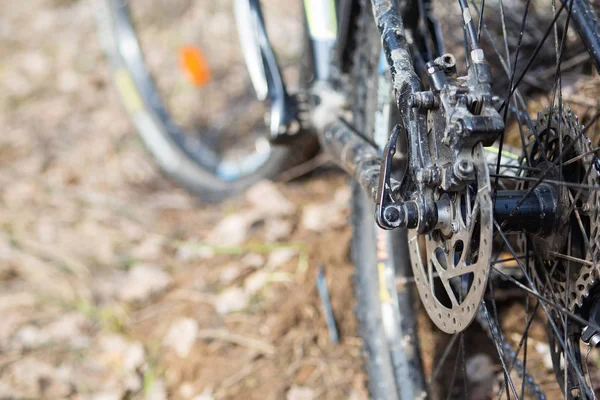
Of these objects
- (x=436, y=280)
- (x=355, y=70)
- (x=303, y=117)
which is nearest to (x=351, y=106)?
(x=355, y=70)

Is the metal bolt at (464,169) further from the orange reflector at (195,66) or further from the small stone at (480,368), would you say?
the orange reflector at (195,66)

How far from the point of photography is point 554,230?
42.2 inches

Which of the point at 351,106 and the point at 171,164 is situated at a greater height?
the point at 351,106

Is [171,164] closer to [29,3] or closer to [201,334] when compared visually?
[201,334]

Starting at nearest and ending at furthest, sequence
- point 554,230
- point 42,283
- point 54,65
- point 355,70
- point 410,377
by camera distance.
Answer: point 554,230 → point 410,377 → point 355,70 → point 42,283 → point 54,65

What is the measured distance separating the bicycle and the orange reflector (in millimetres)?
1184

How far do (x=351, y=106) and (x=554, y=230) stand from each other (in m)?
0.81

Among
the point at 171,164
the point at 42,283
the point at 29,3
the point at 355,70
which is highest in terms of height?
the point at 29,3

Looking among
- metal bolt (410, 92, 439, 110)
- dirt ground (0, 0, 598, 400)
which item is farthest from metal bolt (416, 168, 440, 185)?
dirt ground (0, 0, 598, 400)

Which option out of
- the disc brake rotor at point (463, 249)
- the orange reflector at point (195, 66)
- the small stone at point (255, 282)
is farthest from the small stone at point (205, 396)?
the orange reflector at point (195, 66)

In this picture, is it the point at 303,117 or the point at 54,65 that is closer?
the point at 303,117

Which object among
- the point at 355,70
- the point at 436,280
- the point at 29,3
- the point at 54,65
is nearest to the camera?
the point at 436,280

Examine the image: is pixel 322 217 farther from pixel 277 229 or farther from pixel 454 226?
pixel 454 226

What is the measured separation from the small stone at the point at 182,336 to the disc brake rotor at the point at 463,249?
1027mm
